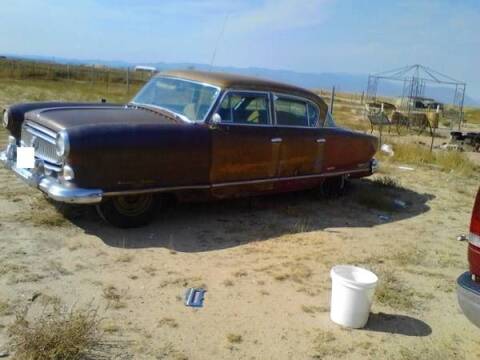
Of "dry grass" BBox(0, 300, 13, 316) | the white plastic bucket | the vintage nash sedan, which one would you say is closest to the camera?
"dry grass" BBox(0, 300, 13, 316)

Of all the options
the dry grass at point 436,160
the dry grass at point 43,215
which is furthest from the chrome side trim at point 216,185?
the dry grass at point 436,160

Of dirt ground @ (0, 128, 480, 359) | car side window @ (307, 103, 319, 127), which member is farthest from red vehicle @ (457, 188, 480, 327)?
car side window @ (307, 103, 319, 127)

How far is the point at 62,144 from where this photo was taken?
4.32m

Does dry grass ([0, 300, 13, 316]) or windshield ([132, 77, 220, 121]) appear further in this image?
windshield ([132, 77, 220, 121])

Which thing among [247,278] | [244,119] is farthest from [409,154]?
[247,278]

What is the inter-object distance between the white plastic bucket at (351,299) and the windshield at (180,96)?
7.90 feet

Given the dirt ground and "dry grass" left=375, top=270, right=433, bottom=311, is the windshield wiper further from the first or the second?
"dry grass" left=375, top=270, right=433, bottom=311

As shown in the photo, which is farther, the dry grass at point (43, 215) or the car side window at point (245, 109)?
the car side window at point (245, 109)

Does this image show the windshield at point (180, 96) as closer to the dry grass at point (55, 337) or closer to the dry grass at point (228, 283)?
the dry grass at point (228, 283)

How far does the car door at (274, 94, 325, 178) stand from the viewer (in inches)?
233

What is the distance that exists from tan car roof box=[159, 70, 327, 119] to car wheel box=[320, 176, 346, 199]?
106 cm

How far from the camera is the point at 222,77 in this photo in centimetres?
572

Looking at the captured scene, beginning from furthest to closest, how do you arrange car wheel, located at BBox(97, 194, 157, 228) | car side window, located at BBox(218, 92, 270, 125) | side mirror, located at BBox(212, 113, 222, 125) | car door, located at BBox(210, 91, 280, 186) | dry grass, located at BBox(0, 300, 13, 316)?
car side window, located at BBox(218, 92, 270, 125)
car door, located at BBox(210, 91, 280, 186)
side mirror, located at BBox(212, 113, 222, 125)
car wheel, located at BBox(97, 194, 157, 228)
dry grass, located at BBox(0, 300, 13, 316)

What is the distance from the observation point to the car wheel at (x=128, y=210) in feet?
15.9
